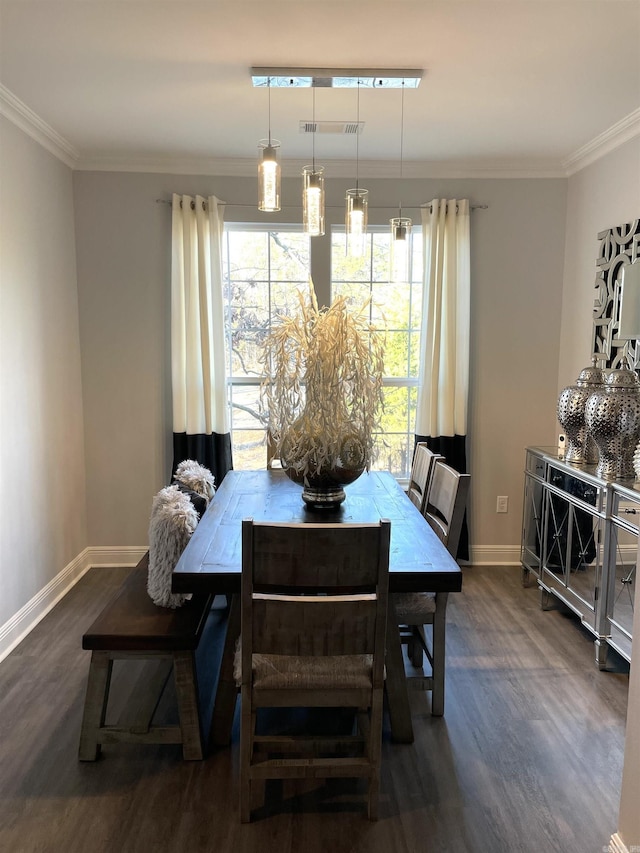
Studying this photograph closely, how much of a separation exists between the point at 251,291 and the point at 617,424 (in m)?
2.40

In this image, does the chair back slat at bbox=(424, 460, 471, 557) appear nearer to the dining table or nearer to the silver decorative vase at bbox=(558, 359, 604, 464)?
the dining table

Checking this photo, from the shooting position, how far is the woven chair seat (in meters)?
2.28

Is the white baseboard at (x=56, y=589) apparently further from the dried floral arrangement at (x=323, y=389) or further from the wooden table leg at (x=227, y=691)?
the dried floral arrangement at (x=323, y=389)

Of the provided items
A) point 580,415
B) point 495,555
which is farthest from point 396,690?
point 495,555

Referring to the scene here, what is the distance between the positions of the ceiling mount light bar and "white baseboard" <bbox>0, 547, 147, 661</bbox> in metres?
2.81

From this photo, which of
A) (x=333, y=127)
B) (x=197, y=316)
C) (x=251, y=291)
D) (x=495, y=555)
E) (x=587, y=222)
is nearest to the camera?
(x=333, y=127)

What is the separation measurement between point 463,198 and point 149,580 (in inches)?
120

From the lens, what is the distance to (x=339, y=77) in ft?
8.13

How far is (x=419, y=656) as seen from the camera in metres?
2.68

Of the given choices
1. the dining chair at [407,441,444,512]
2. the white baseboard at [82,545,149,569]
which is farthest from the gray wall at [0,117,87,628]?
the dining chair at [407,441,444,512]

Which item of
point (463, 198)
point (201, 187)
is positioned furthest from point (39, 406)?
point (463, 198)

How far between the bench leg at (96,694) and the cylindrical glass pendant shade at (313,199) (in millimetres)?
1830

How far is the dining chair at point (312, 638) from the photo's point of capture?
1.60m

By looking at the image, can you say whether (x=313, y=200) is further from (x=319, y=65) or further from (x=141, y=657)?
(x=141, y=657)
